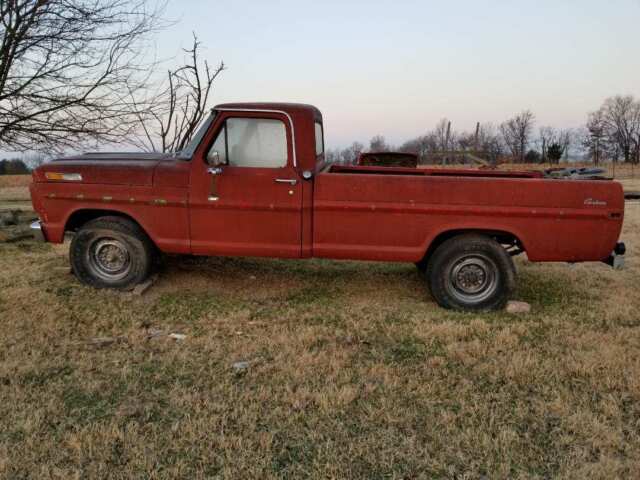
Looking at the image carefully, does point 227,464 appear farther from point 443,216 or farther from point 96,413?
point 443,216

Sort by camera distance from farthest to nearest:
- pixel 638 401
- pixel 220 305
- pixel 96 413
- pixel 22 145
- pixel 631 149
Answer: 1. pixel 631 149
2. pixel 22 145
3. pixel 220 305
4. pixel 638 401
5. pixel 96 413

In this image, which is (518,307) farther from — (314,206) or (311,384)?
(311,384)

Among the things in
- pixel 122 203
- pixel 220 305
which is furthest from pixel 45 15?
pixel 220 305

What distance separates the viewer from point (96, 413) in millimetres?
2902

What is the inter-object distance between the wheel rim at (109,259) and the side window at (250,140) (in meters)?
1.45

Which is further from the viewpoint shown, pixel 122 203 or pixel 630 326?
pixel 122 203

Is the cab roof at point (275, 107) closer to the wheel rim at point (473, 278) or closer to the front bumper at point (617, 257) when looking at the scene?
the wheel rim at point (473, 278)

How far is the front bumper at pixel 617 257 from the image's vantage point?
15.0 feet

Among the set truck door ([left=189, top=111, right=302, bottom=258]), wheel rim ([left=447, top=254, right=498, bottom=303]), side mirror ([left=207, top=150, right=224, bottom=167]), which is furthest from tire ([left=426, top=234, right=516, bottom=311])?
side mirror ([left=207, top=150, right=224, bottom=167])

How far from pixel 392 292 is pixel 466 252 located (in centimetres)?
109

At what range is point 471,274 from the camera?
4.80 m

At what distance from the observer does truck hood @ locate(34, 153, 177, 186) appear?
4887 mm

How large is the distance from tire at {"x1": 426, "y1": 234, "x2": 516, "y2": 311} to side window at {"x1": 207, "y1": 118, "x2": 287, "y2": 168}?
2018mm

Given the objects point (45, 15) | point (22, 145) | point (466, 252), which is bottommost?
point (466, 252)
